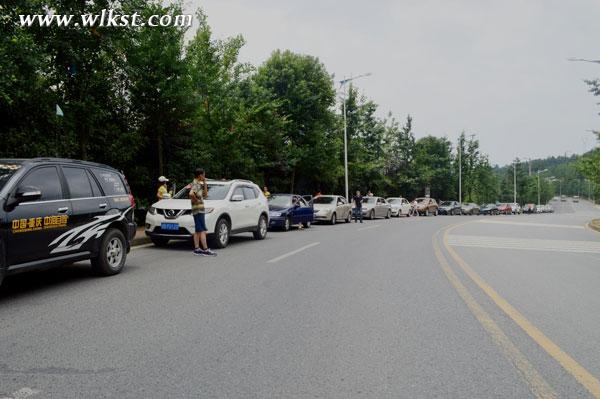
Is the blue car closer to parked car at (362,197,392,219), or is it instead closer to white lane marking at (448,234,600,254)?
white lane marking at (448,234,600,254)

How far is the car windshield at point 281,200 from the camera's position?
18812 mm

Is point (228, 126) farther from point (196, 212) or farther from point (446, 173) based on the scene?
point (446, 173)

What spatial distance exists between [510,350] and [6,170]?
20.2 ft

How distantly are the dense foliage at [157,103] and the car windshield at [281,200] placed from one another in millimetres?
2749

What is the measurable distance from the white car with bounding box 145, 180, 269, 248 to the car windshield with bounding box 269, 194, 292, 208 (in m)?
4.52

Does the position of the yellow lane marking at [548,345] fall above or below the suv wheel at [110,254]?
below

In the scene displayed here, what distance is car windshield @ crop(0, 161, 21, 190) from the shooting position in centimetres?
598

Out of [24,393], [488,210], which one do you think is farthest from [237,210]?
[488,210]

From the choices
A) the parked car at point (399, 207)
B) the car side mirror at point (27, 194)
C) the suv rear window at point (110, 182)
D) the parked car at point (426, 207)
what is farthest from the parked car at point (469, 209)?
the car side mirror at point (27, 194)

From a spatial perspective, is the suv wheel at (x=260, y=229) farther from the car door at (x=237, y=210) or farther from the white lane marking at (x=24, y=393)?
the white lane marking at (x=24, y=393)

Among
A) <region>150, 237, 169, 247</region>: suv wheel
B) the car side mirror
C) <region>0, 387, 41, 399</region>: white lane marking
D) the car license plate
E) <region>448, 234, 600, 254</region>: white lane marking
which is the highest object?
the car side mirror

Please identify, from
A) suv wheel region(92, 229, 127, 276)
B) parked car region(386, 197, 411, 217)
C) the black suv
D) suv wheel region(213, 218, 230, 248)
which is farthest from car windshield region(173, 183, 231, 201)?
parked car region(386, 197, 411, 217)

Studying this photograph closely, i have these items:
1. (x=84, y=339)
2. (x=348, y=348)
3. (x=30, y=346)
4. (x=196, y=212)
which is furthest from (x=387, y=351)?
(x=196, y=212)

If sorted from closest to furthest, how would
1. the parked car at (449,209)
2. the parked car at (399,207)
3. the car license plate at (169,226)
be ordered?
the car license plate at (169,226), the parked car at (399,207), the parked car at (449,209)
